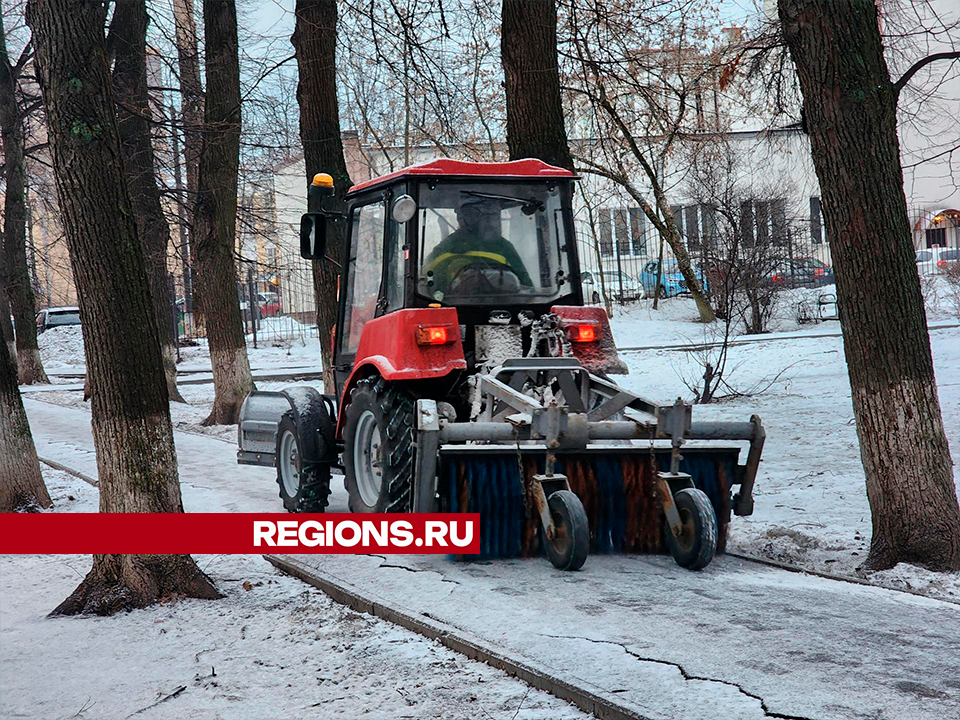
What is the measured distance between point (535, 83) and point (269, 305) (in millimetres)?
29866

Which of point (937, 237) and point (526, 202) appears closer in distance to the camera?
point (526, 202)

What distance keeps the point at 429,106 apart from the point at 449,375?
25.8 feet

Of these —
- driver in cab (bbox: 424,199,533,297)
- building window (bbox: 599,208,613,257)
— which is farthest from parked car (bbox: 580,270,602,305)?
driver in cab (bbox: 424,199,533,297)

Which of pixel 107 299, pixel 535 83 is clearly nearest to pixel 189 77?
pixel 535 83

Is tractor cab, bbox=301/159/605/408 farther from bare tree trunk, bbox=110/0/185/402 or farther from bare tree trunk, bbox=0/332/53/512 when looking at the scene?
bare tree trunk, bbox=110/0/185/402

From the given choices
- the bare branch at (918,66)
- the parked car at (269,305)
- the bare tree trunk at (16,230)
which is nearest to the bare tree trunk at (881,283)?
the bare branch at (918,66)

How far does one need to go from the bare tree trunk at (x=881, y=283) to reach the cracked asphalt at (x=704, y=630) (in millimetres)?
653

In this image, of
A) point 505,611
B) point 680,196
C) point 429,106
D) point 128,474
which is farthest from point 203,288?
point 680,196

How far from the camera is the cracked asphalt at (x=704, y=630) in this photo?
4004 millimetres

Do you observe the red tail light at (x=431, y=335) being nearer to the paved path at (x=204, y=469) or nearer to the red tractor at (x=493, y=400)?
the red tractor at (x=493, y=400)

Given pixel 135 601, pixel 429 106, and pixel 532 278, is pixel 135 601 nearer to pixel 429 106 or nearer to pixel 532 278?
pixel 532 278

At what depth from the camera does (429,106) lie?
14.1 meters

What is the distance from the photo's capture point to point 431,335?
6.82m

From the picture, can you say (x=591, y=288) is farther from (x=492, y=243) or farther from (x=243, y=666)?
(x=243, y=666)
